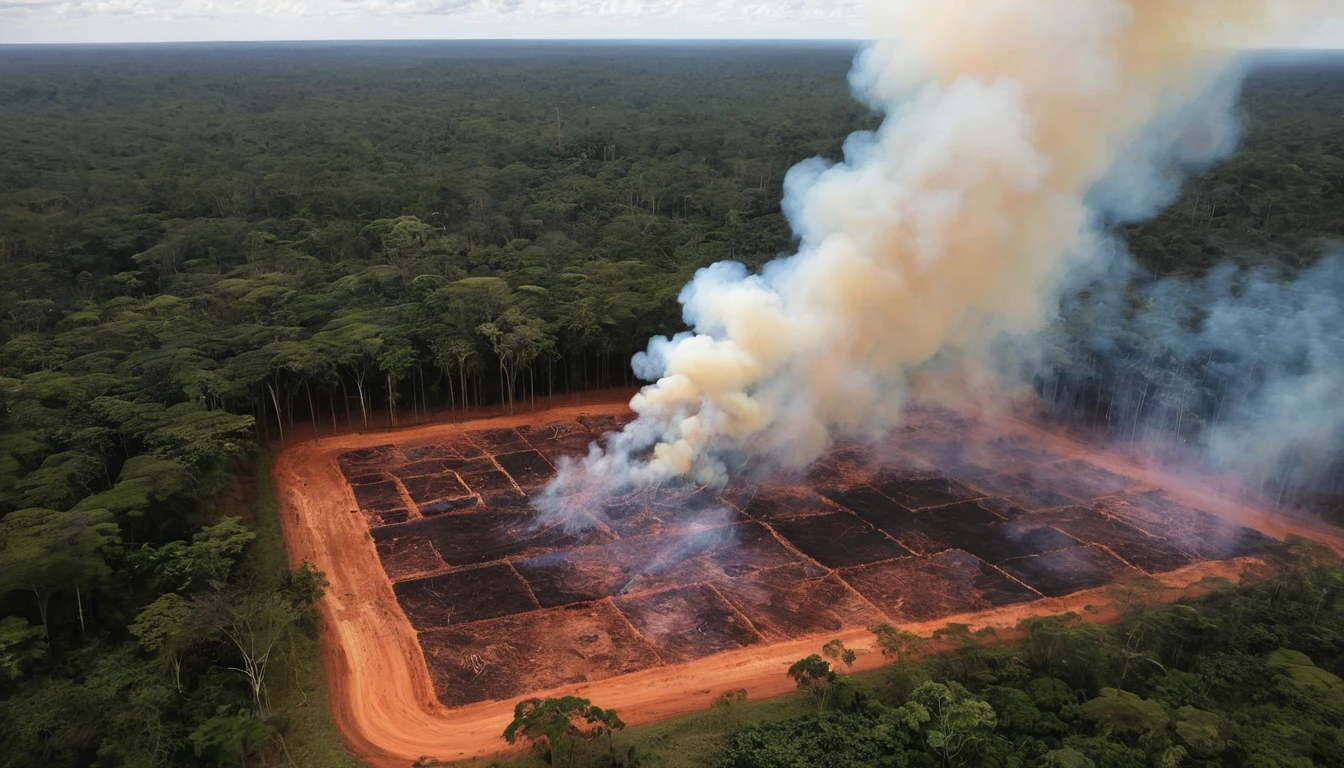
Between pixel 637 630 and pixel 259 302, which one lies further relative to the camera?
pixel 259 302

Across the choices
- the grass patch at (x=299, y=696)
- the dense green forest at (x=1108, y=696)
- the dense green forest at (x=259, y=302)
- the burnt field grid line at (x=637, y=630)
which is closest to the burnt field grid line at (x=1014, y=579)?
the dense green forest at (x=1108, y=696)

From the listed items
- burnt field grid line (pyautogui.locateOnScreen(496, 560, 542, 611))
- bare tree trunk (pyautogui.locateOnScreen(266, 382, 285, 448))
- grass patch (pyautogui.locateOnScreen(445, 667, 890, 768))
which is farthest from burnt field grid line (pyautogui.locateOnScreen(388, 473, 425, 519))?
grass patch (pyautogui.locateOnScreen(445, 667, 890, 768))

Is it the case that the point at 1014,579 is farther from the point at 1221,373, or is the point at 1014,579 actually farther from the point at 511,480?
the point at 511,480

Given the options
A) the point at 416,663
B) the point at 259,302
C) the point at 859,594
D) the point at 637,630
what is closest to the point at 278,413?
the point at 259,302

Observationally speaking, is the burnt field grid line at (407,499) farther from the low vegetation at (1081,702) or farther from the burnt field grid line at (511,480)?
the low vegetation at (1081,702)

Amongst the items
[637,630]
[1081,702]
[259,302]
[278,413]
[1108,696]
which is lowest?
[637,630]

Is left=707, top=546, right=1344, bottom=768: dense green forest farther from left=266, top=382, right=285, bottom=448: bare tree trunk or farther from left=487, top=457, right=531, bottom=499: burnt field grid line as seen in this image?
left=266, top=382, right=285, bottom=448: bare tree trunk

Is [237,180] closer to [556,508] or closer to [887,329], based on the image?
[556,508]
